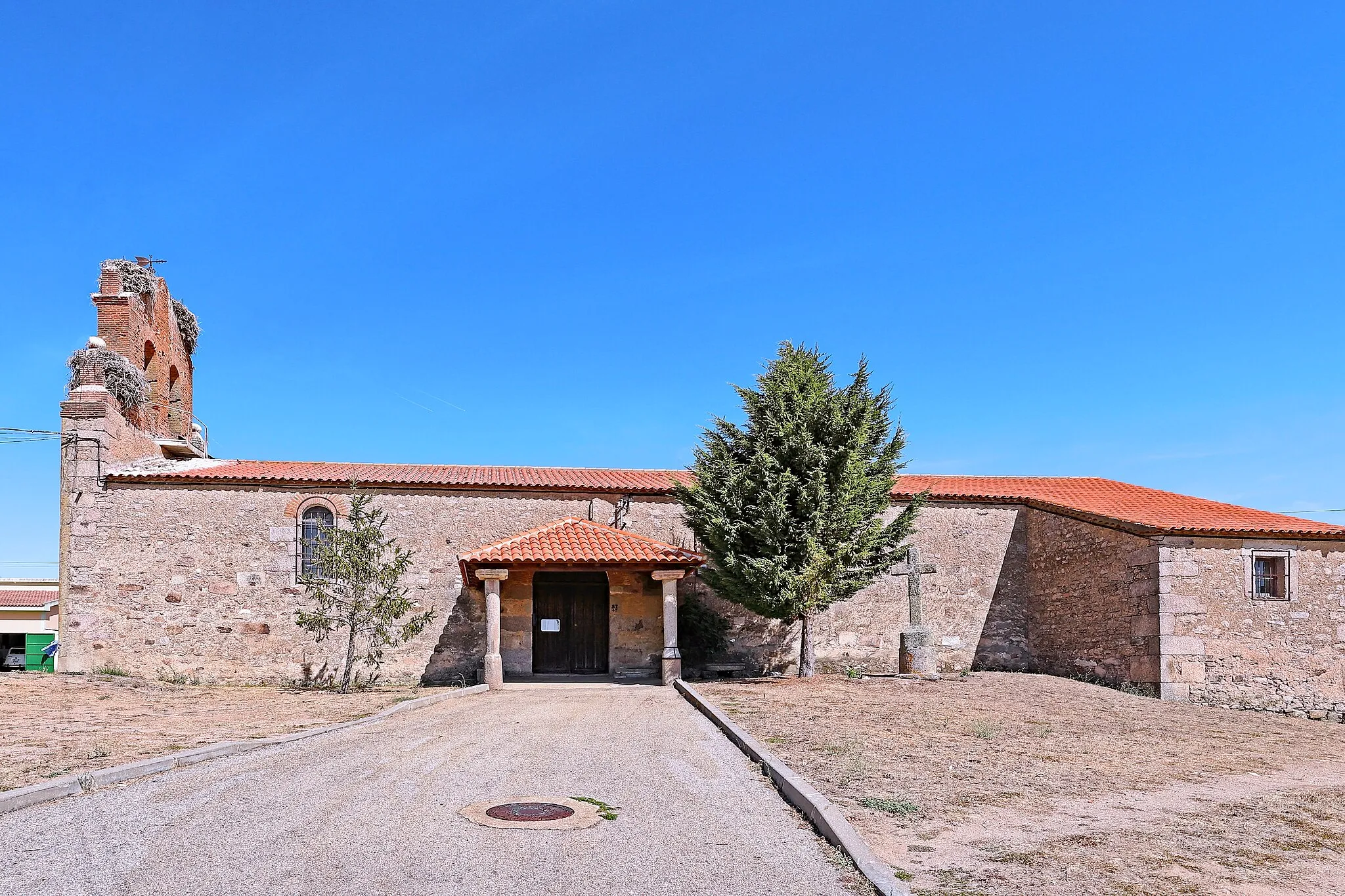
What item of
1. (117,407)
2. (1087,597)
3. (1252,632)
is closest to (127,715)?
(117,407)

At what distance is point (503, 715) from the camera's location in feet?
41.7

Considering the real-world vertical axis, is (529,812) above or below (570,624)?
above

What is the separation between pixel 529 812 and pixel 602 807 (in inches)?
21.2

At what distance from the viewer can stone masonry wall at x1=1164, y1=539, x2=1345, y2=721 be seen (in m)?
17.0

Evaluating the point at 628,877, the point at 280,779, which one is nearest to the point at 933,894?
the point at 628,877

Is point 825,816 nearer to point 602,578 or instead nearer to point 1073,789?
point 1073,789

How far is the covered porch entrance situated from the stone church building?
48 mm

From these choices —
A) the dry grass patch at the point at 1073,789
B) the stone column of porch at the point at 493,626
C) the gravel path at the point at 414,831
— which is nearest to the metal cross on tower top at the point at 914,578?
the dry grass patch at the point at 1073,789

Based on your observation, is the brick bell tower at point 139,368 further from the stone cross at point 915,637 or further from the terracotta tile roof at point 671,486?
the stone cross at point 915,637

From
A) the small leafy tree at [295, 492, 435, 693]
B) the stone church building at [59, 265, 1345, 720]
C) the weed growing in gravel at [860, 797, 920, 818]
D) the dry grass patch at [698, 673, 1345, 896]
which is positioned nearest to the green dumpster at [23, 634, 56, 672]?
the stone church building at [59, 265, 1345, 720]

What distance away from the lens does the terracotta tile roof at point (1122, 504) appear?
57.7ft

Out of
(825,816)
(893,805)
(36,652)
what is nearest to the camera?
(825,816)

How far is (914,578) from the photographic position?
1939 centimetres

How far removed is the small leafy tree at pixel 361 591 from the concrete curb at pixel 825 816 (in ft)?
32.1
